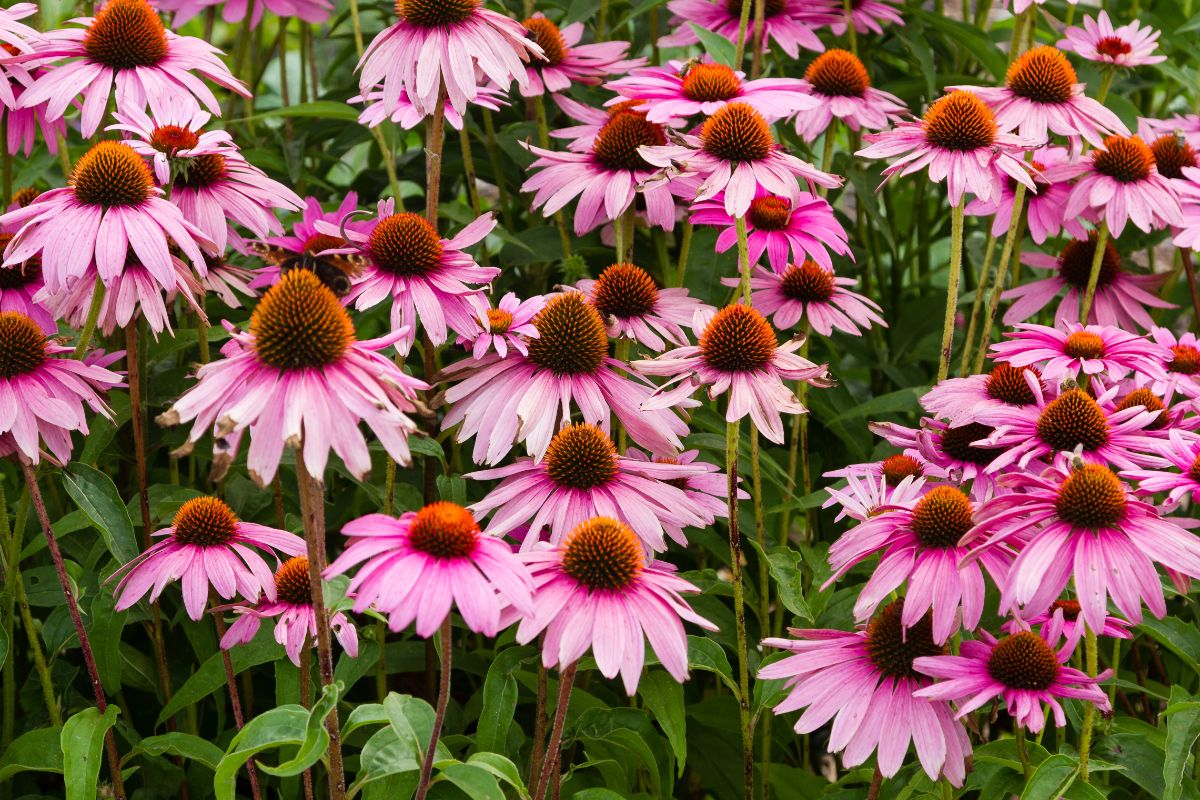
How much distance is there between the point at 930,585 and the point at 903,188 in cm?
210

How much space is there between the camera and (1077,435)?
4.81 ft

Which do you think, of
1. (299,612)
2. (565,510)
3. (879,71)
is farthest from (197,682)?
(879,71)

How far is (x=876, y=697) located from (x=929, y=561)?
15 centimetres

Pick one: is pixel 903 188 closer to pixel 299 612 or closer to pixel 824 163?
pixel 824 163

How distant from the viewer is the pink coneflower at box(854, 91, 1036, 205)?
1.76 m

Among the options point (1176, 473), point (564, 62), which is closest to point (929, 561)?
point (1176, 473)

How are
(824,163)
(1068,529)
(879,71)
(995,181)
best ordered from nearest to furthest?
(1068,529)
(995,181)
(824,163)
(879,71)

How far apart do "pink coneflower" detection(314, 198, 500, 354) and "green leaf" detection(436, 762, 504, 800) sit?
0.58 m

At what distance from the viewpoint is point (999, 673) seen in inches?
50.5

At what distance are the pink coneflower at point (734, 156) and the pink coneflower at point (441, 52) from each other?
227mm

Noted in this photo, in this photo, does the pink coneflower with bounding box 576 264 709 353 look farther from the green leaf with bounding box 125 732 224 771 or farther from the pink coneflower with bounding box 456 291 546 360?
the green leaf with bounding box 125 732 224 771

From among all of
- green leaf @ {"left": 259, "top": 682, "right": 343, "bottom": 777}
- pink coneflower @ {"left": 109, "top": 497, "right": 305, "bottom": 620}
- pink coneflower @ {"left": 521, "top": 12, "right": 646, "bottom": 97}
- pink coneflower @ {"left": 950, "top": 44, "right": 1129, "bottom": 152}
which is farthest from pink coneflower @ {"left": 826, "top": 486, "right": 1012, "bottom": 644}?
pink coneflower @ {"left": 521, "top": 12, "right": 646, "bottom": 97}

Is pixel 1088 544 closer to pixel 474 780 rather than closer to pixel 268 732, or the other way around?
pixel 474 780

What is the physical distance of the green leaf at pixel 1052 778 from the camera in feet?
4.24
